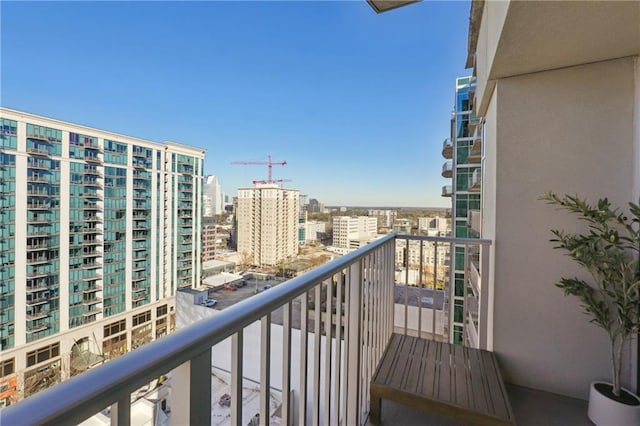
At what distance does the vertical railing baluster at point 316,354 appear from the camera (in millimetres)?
1057

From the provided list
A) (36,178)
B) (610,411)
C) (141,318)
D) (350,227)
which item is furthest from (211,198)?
(610,411)

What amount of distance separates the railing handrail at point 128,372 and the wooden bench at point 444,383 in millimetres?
1418

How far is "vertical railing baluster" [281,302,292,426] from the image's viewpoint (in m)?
0.84

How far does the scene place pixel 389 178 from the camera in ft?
54.6

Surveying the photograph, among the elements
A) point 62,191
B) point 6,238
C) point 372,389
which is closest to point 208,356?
point 372,389

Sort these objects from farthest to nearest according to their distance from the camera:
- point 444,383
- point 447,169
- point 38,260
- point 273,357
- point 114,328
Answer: point 447,169, point 114,328, point 38,260, point 444,383, point 273,357

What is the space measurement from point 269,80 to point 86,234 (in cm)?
1094

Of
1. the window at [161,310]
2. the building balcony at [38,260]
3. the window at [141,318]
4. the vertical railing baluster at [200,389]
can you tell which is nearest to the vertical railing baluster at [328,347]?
the vertical railing baluster at [200,389]

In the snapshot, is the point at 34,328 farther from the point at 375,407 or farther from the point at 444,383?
the point at 444,383

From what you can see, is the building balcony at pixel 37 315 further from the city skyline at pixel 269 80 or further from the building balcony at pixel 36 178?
the city skyline at pixel 269 80

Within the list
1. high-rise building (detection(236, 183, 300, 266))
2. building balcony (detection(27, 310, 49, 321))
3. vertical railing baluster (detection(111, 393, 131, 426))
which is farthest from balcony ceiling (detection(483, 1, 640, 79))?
building balcony (detection(27, 310, 49, 321))

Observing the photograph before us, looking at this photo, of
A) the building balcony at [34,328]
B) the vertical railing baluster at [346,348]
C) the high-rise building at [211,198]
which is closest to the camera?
the vertical railing baluster at [346,348]

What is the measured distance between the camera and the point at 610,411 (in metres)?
1.71

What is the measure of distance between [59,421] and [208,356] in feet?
0.81
